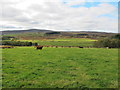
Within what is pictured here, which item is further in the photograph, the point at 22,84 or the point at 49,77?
the point at 49,77

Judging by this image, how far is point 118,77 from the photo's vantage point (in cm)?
852

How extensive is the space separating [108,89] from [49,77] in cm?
357

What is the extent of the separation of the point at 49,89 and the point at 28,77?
2.27m

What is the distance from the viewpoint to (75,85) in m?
7.06

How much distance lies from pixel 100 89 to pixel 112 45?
47.7 m

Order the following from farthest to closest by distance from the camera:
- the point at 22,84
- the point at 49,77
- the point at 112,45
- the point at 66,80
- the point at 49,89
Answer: the point at 112,45
the point at 49,77
the point at 66,80
the point at 22,84
the point at 49,89

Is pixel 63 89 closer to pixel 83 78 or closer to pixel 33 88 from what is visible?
pixel 33 88

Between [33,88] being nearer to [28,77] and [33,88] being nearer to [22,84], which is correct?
[22,84]

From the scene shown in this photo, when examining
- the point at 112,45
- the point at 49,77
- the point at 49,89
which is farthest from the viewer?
the point at 112,45

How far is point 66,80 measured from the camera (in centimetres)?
775

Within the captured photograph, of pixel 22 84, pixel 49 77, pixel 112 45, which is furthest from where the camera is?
pixel 112 45

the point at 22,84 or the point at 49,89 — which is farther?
the point at 22,84

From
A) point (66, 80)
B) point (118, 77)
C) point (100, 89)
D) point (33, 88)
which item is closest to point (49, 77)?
point (66, 80)

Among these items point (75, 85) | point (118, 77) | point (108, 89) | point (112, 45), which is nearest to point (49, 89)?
point (75, 85)
